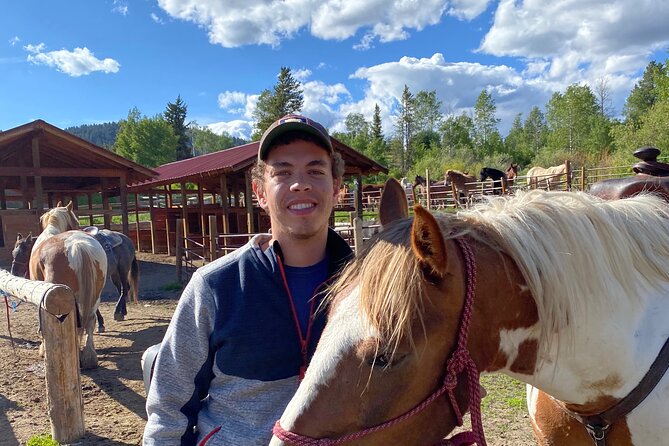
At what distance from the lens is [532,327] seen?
1.20m

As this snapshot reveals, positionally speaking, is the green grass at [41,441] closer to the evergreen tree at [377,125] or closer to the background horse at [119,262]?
the background horse at [119,262]

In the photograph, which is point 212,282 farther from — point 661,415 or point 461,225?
point 661,415

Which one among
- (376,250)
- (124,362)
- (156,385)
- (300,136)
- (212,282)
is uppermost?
(300,136)

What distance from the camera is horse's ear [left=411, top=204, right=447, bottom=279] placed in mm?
999

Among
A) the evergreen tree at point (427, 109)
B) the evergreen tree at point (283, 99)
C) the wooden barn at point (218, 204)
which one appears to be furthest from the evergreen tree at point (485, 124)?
the wooden barn at point (218, 204)

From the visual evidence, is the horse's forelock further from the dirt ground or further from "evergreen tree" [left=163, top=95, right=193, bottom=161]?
"evergreen tree" [left=163, top=95, right=193, bottom=161]

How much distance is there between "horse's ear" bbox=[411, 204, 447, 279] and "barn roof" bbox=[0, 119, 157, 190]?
11.4 m

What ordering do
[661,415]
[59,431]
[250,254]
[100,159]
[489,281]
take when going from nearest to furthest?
[489,281] < [661,415] < [250,254] < [59,431] < [100,159]

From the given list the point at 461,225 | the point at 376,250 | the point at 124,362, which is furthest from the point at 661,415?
the point at 124,362

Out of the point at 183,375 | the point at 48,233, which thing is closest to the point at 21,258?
the point at 48,233

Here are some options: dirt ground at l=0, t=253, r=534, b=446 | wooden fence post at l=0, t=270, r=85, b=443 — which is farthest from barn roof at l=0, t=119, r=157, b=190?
wooden fence post at l=0, t=270, r=85, b=443

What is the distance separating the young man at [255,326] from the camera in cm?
133

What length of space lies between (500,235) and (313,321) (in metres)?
0.65

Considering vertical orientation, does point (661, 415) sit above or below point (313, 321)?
below
